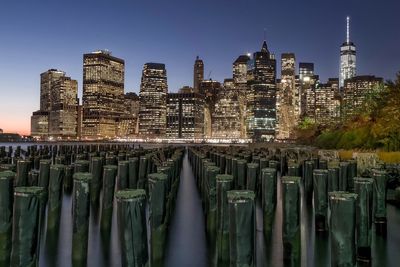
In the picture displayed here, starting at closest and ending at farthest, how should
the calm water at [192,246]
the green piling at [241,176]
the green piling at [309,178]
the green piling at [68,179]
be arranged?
the calm water at [192,246] < the green piling at [241,176] < the green piling at [309,178] < the green piling at [68,179]

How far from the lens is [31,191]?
6.24 meters

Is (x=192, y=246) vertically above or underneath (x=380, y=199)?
underneath

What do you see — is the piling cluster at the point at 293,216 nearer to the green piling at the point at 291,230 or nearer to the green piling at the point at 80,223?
the green piling at the point at 291,230

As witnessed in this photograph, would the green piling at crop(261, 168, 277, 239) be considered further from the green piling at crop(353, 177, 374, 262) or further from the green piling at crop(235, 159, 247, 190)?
the green piling at crop(235, 159, 247, 190)

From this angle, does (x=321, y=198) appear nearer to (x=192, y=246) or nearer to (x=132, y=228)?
(x=192, y=246)

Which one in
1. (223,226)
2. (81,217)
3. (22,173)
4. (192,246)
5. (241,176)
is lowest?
(192,246)

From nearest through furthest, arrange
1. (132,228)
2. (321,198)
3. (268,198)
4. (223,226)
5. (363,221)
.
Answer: (132,228) < (223,226) < (363,221) < (268,198) < (321,198)

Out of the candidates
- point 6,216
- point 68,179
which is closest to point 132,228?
point 6,216

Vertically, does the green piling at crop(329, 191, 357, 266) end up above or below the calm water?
above

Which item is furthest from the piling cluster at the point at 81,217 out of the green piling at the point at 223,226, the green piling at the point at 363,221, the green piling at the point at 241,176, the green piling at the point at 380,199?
the green piling at the point at 380,199

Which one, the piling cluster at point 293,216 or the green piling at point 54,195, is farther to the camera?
the green piling at point 54,195

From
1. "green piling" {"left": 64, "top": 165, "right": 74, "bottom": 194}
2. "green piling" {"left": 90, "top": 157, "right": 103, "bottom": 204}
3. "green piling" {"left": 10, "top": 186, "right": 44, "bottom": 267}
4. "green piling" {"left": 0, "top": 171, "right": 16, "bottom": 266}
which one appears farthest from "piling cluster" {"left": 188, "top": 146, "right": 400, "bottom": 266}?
"green piling" {"left": 64, "top": 165, "right": 74, "bottom": 194}

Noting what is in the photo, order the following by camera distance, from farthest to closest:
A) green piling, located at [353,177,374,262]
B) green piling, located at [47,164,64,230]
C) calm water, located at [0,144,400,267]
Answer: green piling, located at [47,164,64,230] < calm water, located at [0,144,400,267] < green piling, located at [353,177,374,262]

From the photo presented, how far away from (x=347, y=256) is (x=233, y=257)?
168 centimetres
